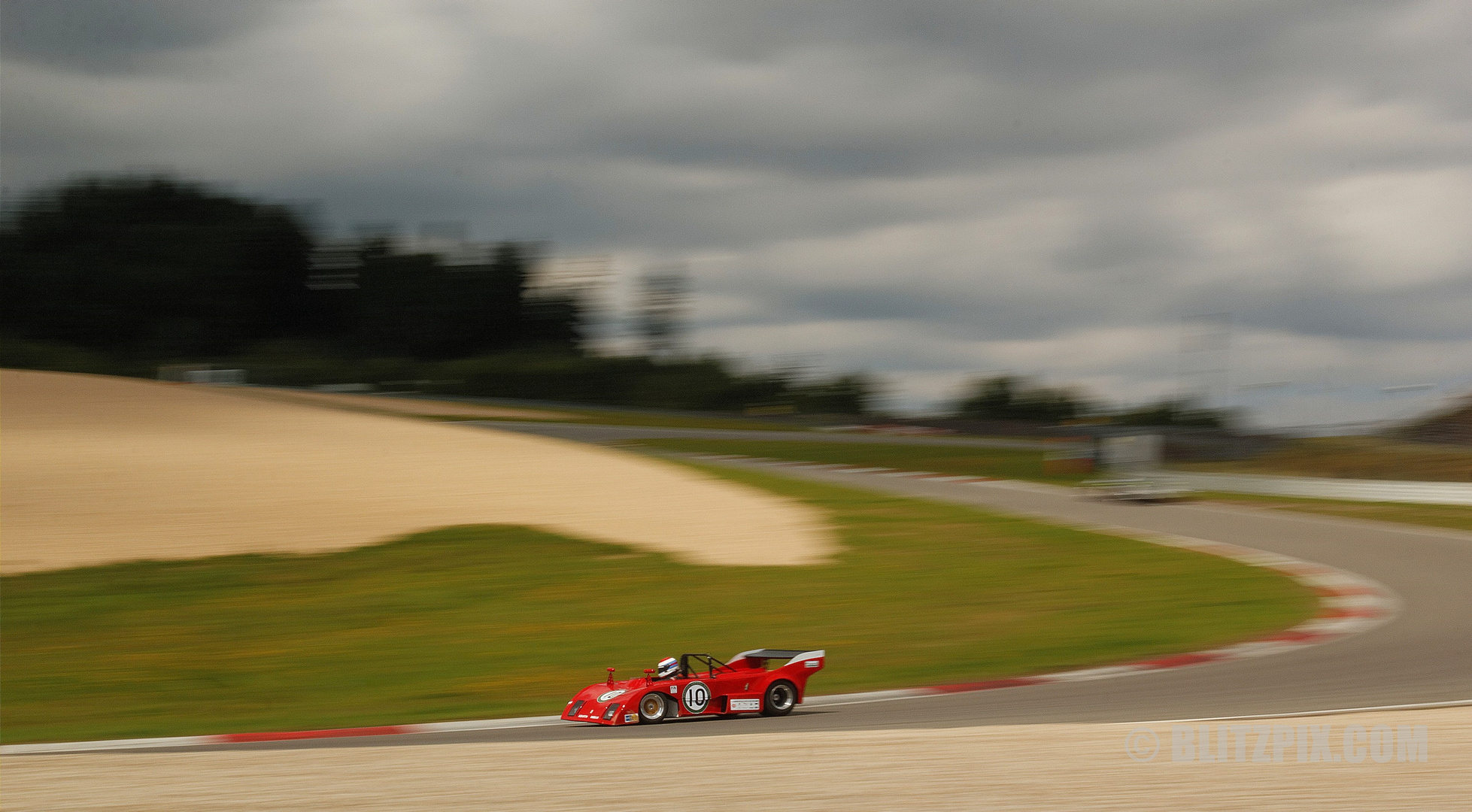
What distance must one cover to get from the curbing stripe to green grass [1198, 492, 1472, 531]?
6.48m

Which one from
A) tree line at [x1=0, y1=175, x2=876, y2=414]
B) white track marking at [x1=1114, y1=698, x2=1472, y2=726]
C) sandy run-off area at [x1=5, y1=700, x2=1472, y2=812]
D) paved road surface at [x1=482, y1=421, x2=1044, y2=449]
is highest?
tree line at [x1=0, y1=175, x2=876, y2=414]

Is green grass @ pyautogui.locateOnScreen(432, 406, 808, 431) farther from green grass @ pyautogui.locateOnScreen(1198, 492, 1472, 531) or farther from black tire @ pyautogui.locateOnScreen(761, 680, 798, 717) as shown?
black tire @ pyautogui.locateOnScreen(761, 680, 798, 717)

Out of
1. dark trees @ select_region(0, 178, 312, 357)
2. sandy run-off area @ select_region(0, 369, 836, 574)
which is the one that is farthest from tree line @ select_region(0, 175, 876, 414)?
sandy run-off area @ select_region(0, 369, 836, 574)

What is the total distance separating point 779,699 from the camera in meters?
6.73

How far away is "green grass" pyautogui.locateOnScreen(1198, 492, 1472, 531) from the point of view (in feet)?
63.1

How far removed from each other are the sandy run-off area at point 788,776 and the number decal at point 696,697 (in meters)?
0.75

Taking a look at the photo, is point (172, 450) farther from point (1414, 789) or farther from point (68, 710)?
point (1414, 789)

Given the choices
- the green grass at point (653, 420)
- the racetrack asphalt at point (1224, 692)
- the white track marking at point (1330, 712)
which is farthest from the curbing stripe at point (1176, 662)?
the green grass at point (653, 420)

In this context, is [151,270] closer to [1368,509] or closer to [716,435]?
[716,435]

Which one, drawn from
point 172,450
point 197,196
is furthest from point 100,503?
point 197,196

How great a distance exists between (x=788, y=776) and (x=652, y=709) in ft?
5.99

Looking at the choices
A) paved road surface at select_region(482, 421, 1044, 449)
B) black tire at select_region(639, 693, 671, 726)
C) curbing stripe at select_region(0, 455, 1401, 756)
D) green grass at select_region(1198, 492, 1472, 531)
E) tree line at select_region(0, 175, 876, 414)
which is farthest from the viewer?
tree line at select_region(0, 175, 876, 414)

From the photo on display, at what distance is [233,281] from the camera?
2393 inches

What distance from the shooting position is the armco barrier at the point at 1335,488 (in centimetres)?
2191
